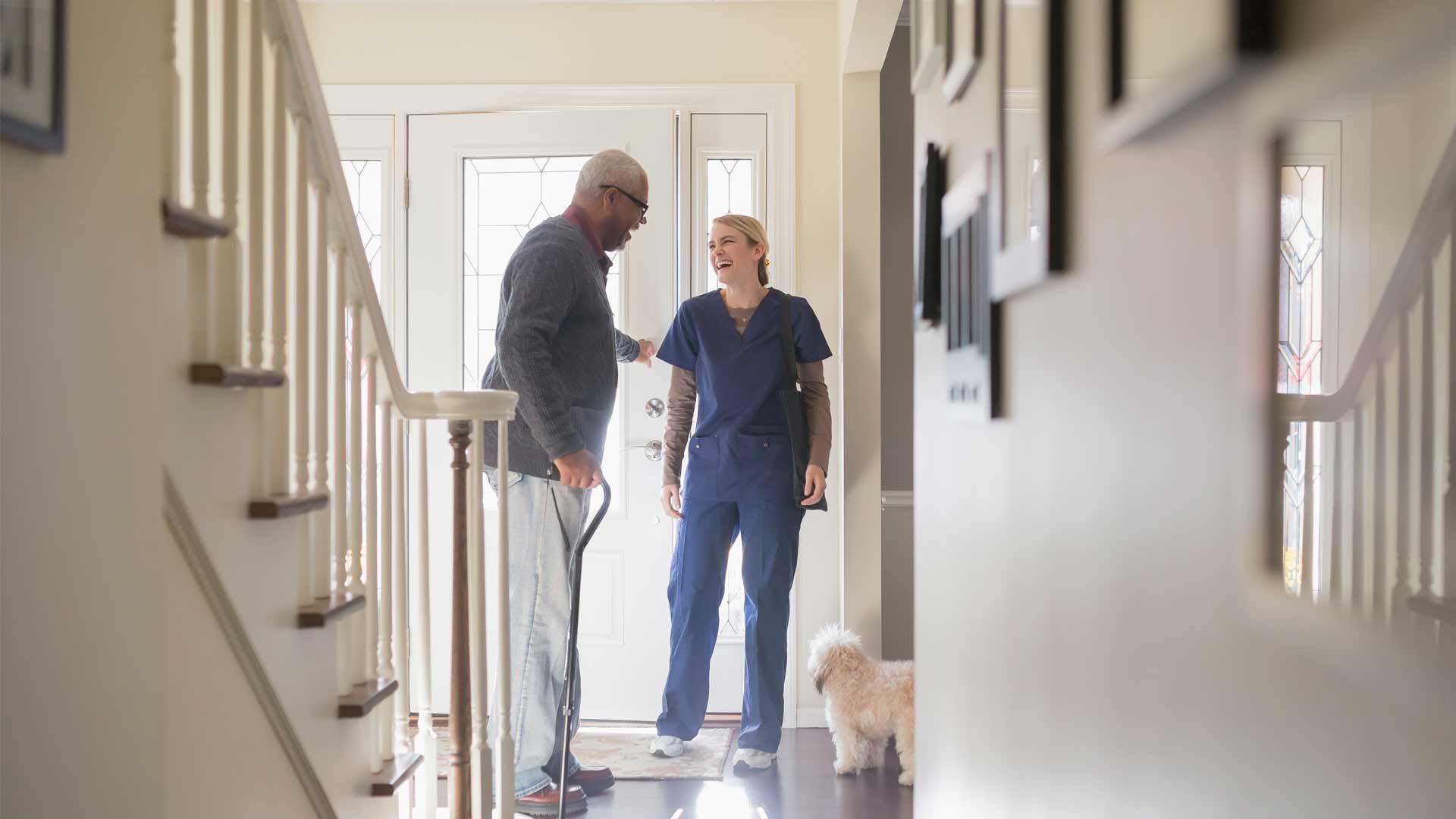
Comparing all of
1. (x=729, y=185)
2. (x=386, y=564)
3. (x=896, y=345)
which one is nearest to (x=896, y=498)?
(x=896, y=345)

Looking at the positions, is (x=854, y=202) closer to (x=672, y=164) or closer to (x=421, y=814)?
(x=672, y=164)

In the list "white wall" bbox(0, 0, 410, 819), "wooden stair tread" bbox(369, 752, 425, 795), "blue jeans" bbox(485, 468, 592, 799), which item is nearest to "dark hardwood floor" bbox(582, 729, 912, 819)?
"blue jeans" bbox(485, 468, 592, 799)

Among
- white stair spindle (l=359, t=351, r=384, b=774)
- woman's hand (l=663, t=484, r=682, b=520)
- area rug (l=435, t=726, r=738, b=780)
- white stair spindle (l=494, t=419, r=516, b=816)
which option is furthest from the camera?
woman's hand (l=663, t=484, r=682, b=520)

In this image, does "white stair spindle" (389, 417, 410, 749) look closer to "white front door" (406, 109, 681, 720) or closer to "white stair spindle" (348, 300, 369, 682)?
"white stair spindle" (348, 300, 369, 682)

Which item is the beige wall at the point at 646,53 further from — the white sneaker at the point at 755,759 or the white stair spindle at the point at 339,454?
the white stair spindle at the point at 339,454

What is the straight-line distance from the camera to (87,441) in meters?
1.03

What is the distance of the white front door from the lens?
3.59m

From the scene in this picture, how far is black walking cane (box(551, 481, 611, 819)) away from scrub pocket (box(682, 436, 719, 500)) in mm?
617

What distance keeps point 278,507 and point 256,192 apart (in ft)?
1.53

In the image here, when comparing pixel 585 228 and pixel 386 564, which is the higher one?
pixel 585 228

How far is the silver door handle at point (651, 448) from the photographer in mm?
3613

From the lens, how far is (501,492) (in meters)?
2.19

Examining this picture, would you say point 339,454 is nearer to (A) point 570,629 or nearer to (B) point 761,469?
(A) point 570,629

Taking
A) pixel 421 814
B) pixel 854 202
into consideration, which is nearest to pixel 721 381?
pixel 854 202
